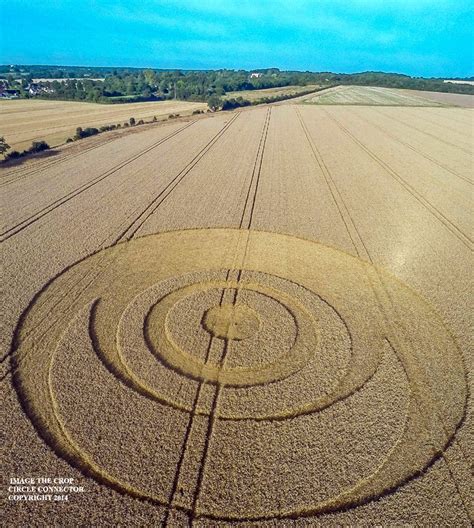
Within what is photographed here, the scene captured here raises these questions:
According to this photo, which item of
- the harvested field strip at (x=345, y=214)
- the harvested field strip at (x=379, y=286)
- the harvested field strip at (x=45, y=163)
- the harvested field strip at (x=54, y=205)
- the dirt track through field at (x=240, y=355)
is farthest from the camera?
the harvested field strip at (x=45, y=163)

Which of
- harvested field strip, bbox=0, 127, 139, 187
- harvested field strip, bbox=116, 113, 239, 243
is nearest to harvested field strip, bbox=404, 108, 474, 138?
harvested field strip, bbox=116, 113, 239, 243

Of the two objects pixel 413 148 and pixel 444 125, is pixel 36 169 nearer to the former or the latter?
pixel 413 148

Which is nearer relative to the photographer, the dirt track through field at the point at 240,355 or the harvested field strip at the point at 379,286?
the dirt track through field at the point at 240,355

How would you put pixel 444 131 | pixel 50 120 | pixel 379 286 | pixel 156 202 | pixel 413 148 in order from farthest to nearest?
pixel 50 120
pixel 444 131
pixel 413 148
pixel 156 202
pixel 379 286

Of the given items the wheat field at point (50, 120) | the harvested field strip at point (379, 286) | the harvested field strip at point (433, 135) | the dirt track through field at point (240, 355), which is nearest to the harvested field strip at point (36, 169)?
the dirt track through field at point (240, 355)

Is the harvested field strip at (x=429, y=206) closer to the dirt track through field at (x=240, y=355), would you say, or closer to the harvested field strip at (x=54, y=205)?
the dirt track through field at (x=240, y=355)

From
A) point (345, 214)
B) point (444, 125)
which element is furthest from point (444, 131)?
point (345, 214)

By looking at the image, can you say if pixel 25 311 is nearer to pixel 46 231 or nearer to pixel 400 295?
pixel 46 231
